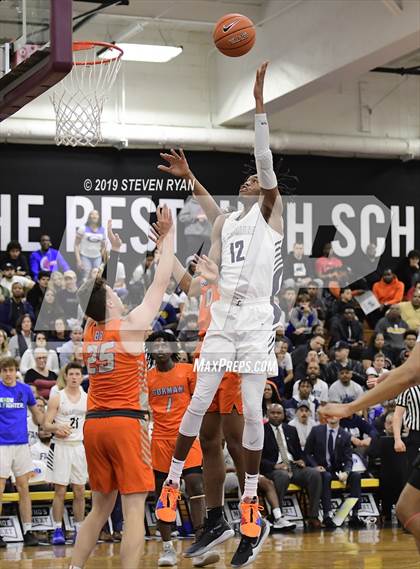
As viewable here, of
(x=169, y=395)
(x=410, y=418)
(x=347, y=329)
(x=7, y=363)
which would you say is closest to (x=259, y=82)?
(x=410, y=418)

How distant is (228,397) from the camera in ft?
27.3

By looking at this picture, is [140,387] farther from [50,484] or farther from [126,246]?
[126,246]

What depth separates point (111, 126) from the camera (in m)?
21.2

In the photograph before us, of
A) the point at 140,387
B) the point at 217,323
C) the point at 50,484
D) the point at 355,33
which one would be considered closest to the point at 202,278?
the point at 217,323

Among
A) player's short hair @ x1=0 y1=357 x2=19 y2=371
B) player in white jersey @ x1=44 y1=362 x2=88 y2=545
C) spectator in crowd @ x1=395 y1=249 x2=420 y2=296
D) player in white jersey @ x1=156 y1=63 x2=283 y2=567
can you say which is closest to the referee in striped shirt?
player in white jersey @ x1=156 y1=63 x2=283 y2=567

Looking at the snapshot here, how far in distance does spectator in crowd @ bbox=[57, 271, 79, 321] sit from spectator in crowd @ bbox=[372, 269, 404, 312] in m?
6.78

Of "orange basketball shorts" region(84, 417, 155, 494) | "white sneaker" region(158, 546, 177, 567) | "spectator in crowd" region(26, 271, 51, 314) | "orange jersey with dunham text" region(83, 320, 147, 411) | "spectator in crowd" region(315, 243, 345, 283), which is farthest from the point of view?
"spectator in crowd" region(315, 243, 345, 283)

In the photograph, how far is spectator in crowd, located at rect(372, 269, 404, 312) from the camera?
21469mm

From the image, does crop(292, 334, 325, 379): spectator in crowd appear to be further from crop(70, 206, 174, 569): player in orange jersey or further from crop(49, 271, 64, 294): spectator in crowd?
crop(70, 206, 174, 569): player in orange jersey

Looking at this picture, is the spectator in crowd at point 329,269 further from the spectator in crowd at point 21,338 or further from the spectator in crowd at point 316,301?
the spectator in crowd at point 21,338

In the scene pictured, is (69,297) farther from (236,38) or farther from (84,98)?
(236,38)

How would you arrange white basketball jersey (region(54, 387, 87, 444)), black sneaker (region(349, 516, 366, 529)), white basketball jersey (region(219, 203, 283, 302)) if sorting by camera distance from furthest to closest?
1. black sneaker (region(349, 516, 366, 529))
2. white basketball jersey (region(54, 387, 87, 444))
3. white basketball jersey (region(219, 203, 283, 302))

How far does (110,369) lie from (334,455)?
778 centimetres

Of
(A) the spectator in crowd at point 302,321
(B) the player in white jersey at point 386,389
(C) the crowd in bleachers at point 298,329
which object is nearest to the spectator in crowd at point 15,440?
(C) the crowd in bleachers at point 298,329
